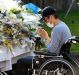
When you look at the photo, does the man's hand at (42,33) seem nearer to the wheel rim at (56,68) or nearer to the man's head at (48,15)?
the man's head at (48,15)

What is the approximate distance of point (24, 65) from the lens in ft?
28.3

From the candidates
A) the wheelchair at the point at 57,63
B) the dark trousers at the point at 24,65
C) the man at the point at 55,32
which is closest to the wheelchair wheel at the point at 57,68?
the wheelchair at the point at 57,63

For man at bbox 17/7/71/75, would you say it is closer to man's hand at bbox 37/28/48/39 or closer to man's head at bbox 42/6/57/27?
man's head at bbox 42/6/57/27

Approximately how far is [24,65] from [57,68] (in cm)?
81

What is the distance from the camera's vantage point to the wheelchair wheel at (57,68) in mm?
7949

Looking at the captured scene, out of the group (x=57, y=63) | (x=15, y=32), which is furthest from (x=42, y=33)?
(x=57, y=63)

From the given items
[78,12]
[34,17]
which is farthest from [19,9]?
[78,12]

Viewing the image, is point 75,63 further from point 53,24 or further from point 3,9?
point 3,9

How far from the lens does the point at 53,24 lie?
822 cm

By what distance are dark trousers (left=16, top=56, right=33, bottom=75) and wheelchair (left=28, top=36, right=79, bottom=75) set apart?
1.15ft

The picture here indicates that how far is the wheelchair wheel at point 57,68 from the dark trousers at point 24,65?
461mm

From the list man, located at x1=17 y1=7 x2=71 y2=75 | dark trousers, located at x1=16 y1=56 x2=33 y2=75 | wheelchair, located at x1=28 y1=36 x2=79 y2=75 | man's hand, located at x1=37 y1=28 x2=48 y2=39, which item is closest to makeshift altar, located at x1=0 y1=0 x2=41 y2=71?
dark trousers, located at x1=16 y1=56 x2=33 y2=75

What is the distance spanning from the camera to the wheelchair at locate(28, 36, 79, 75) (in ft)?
26.1

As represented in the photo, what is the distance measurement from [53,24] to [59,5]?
50.9 ft
